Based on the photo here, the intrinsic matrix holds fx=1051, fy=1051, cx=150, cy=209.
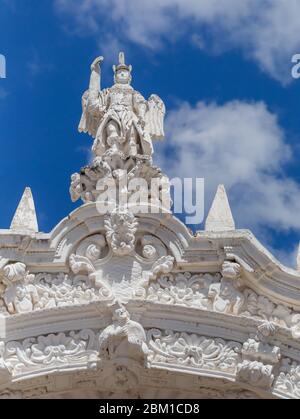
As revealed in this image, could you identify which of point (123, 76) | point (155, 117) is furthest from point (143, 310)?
point (123, 76)

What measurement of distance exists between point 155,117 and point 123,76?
810mm

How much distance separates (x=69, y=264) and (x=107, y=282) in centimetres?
50

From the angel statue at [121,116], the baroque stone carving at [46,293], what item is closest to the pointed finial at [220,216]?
the angel statue at [121,116]

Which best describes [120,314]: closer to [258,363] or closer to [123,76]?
[258,363]

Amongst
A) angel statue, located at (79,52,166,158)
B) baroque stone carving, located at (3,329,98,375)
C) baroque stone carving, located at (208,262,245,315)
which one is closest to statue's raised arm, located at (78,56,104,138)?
angel statue, located at (79,52,166,158)

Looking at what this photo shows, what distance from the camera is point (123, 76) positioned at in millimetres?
14609

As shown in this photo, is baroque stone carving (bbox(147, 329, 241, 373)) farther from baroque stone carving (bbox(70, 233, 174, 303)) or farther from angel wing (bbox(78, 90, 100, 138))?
angel wing (bbox(78, 90, 100, 138))

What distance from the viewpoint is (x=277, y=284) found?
1200 centimetres

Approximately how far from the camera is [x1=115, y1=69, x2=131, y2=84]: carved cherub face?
14562 mm

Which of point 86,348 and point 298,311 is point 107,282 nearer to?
point 86,348

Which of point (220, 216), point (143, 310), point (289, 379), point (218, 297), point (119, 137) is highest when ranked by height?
point (119, 137)

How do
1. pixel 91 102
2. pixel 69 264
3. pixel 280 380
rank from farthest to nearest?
pixel 91 102 < pixel 69 264 < pixel 280 380

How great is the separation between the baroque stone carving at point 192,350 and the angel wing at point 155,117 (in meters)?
3.24
